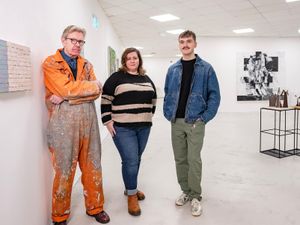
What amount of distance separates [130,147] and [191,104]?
0.64 metres

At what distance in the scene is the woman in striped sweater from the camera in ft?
7.86

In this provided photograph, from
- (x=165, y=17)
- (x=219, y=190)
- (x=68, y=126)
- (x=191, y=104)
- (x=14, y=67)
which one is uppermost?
(x=165, y=17)

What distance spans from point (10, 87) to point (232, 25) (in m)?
7.56

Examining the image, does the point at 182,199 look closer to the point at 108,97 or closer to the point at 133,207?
the point at 133,207

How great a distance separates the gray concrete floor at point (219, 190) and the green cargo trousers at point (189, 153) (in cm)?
22

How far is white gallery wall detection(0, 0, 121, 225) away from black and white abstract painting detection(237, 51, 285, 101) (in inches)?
330

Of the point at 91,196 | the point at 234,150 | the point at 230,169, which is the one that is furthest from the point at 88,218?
the point at 234,150

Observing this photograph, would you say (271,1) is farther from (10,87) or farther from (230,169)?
(10,87)

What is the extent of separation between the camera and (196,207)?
2.47m

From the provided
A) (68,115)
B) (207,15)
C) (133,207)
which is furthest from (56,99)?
(207,15)

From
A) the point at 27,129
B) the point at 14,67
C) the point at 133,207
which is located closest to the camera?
the point at 14,67

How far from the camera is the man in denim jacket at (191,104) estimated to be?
7.90 ft

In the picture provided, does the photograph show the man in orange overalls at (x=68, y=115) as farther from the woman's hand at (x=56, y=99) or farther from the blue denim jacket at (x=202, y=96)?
the blue denim jacket at (x=202, y=96)

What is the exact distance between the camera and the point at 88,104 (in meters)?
2.15
